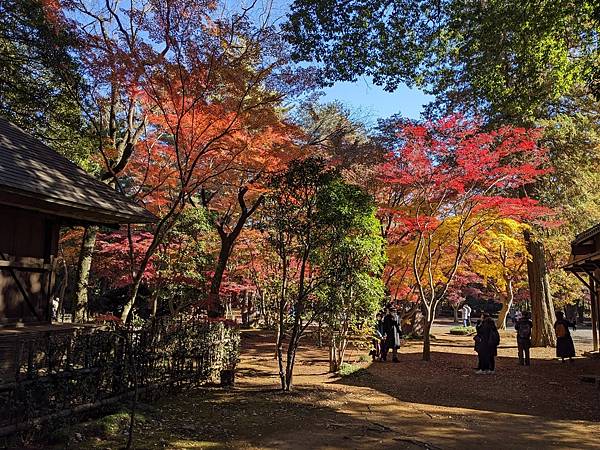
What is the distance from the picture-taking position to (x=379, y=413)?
8.25 meters

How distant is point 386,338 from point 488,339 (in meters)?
3.24

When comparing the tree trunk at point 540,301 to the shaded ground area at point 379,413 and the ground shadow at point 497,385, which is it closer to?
the ground shadow at point 497,385

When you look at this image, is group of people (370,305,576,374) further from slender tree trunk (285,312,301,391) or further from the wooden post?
slender tree trunk (285,312,301,391)

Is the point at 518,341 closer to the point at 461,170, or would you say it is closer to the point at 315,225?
the point at 461,170

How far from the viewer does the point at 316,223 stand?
31.4 ft

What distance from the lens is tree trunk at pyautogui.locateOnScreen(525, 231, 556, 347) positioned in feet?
62.0

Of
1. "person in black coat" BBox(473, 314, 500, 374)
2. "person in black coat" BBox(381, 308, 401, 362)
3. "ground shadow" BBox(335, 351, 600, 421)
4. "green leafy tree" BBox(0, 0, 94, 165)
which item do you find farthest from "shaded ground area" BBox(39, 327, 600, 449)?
"green leafy tree" BBox(0, 0, 94, 165)

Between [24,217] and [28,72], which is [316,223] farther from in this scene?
[28,72]

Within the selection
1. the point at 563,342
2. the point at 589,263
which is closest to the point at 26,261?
the point at 563,342

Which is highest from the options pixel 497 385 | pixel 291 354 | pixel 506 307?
pixel 506 307

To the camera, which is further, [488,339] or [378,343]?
[378,343]

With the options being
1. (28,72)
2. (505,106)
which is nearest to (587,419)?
(505,106)

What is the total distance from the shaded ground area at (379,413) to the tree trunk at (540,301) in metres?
5.60

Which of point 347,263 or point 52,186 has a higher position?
point 52,186
